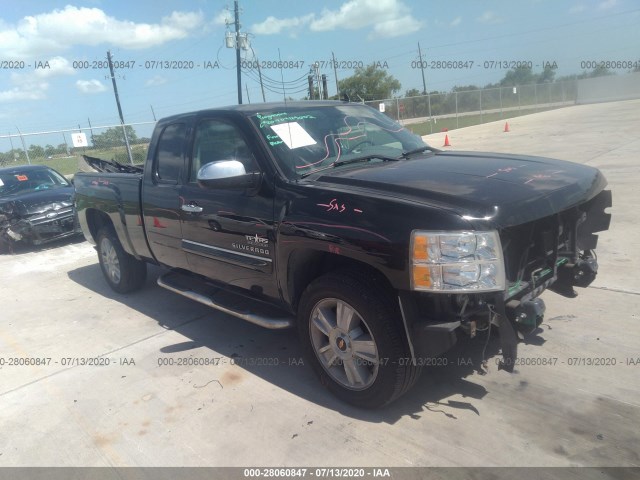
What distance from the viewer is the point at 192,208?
4297mm

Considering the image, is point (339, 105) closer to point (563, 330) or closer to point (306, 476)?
point (563, 330)

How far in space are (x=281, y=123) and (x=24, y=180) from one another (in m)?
8.23

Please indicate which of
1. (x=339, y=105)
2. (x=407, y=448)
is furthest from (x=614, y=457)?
(x=339, y=105)

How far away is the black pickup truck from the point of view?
2777 mm

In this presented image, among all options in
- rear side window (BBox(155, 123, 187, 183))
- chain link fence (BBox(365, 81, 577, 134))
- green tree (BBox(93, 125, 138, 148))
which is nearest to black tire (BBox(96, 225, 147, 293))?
rear side window (BBox(155, 123, 187, 183))

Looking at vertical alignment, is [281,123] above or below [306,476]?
above

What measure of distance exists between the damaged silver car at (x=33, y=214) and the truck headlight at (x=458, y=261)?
8.19 metres

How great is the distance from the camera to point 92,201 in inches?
237

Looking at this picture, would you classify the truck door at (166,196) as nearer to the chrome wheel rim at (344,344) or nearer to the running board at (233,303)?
the running board at (233,303)

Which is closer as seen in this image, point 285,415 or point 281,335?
point 285,415

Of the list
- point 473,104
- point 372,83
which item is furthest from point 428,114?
point 372,83

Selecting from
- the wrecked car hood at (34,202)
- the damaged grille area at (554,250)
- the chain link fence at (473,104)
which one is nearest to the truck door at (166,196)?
the damaged grille area at (554,250)

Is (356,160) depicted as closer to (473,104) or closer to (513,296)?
(513,296)

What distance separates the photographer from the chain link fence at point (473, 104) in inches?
1186
